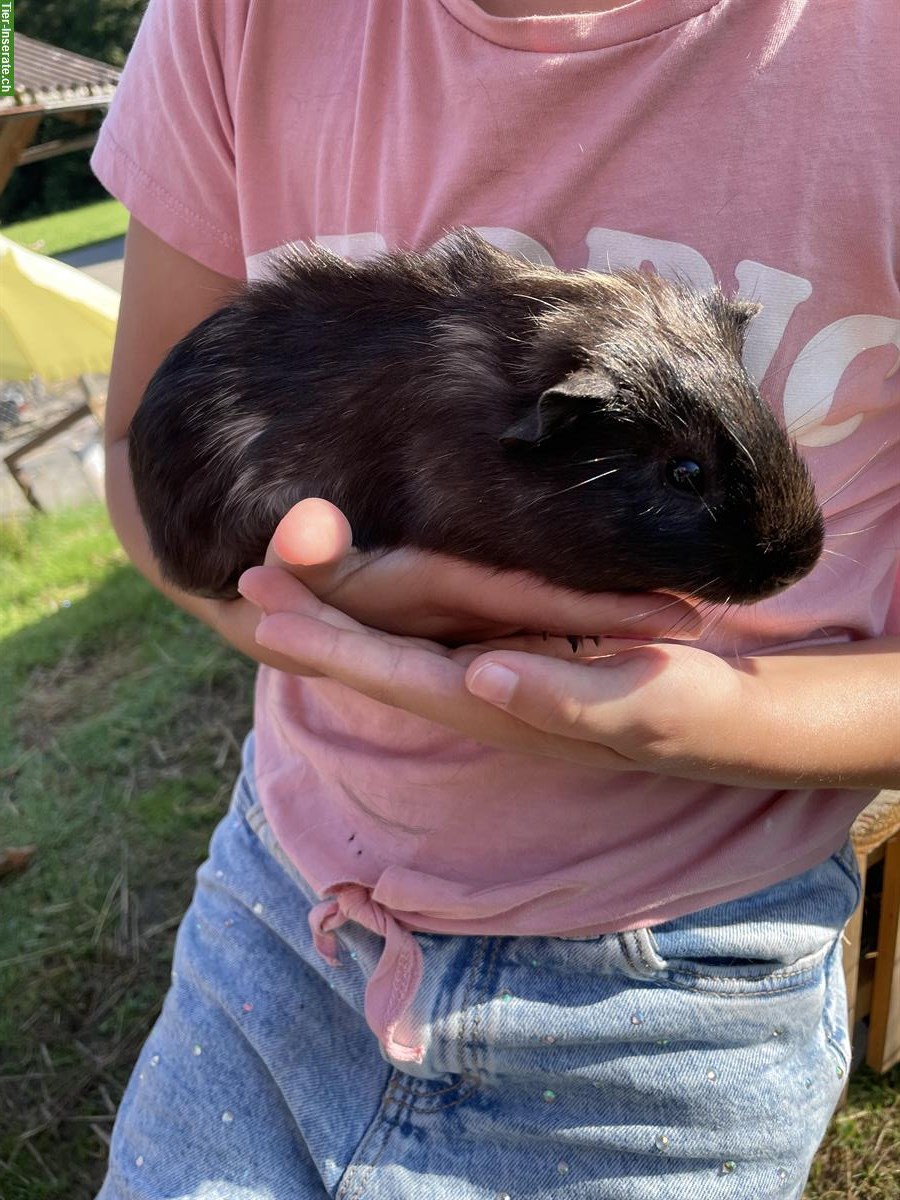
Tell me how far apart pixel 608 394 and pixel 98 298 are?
6.71 m

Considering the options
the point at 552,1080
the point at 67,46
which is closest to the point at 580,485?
the point at 552,1080

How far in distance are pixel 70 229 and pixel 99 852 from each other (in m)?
26.5

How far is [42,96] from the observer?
23.9 ft

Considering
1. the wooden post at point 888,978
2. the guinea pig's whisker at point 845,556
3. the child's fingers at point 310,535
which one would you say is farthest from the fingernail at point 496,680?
the wooden post at point 888,978

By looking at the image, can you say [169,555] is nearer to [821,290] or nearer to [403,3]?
[403,3]

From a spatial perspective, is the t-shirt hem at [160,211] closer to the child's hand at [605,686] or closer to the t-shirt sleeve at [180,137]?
the t-shirt sleeve at [180,137]

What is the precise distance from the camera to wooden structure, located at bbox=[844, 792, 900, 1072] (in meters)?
2.15

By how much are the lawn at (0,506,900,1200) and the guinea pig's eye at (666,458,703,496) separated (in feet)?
6.44

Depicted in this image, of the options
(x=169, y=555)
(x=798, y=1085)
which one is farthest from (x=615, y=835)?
(x=169, y=555)

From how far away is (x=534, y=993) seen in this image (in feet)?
4.91

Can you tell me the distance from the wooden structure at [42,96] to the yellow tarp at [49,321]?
586 millimetres

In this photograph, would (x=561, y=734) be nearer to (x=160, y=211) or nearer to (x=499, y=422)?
(x=499, y=422)

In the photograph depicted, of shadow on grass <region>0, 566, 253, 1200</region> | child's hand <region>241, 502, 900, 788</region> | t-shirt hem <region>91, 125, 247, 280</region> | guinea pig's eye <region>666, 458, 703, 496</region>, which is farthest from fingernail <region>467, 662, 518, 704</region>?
shadow on grass <region>0, 566, 253, 1200</region>

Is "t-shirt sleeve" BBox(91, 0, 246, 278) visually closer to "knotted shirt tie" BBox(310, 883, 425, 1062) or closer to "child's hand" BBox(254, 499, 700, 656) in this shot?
"child's hand" BBox(254, 499, 700, 656)
